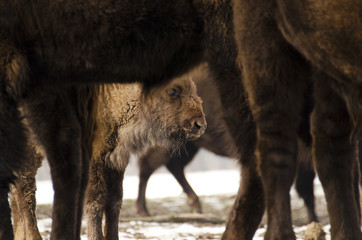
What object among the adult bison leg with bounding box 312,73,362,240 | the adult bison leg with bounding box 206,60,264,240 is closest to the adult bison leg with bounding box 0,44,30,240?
the adult bison leg with bounding box 206,60,264,240

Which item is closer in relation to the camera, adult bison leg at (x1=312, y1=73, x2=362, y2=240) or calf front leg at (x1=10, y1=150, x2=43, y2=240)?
adult bison leg at (x1=312, y1=73, x2=362, y2=240)

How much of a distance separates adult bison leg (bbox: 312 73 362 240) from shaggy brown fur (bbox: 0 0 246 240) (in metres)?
0.45

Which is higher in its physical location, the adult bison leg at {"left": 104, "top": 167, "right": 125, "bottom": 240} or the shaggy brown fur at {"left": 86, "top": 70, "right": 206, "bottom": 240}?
the shaggy brown fur at {"left": 86, "top": 70, "right": 206, "bottom": 240}

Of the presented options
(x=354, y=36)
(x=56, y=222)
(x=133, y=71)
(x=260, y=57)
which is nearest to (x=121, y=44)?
(x=133, y=71)

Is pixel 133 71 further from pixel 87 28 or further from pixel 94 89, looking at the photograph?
pixel 94 89

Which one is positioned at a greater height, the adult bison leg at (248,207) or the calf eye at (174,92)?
the calf eye at (174,92)

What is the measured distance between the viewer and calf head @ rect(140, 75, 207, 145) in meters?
6.42

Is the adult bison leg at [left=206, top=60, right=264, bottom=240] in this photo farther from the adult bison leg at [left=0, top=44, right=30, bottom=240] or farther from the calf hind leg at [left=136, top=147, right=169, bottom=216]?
the calf hind leg at [left=136, top=147, right=169, bottom=216]

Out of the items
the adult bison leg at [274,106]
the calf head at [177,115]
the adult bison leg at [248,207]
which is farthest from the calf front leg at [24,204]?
the adult bison leg at [274,106]

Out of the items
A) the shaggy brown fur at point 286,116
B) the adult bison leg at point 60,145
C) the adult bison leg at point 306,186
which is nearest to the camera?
the shaggy brown fur at point 286,116

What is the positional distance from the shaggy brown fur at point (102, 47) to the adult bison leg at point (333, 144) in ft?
1.47

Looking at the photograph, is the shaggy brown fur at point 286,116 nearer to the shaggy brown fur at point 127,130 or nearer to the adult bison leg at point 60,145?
the adult bison leg at point 60,145

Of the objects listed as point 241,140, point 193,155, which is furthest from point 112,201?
point 193,155

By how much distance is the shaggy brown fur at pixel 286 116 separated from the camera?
3.09m
